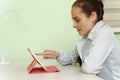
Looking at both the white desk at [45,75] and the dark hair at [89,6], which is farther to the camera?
the dark hair at [89,6]

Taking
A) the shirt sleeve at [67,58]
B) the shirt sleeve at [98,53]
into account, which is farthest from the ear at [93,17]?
the shirt sleeve at [67,58]

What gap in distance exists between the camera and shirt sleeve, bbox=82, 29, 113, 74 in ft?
4.58

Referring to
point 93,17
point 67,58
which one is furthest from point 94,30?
point 67,58

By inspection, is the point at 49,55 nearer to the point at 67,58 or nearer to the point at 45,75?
the point at 67,58

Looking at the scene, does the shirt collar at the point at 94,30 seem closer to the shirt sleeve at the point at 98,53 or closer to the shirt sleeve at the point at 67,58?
the shirt sleeve at the point at 98,53

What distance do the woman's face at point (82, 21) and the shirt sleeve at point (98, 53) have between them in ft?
0.39

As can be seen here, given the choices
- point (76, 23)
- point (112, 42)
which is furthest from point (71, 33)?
point (112, 42)

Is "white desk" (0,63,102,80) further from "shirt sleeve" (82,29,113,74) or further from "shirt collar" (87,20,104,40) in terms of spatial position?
"shirt collar" (87,20,104,40)

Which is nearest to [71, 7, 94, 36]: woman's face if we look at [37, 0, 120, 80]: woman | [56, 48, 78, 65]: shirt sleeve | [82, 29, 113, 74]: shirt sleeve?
[37, 0, 120, 80]: woman

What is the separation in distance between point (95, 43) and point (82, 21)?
0.18 m

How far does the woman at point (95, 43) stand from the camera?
141 cm

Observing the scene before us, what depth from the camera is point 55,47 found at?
1.96 meters

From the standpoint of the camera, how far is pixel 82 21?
5.06ft

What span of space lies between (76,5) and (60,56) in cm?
37
